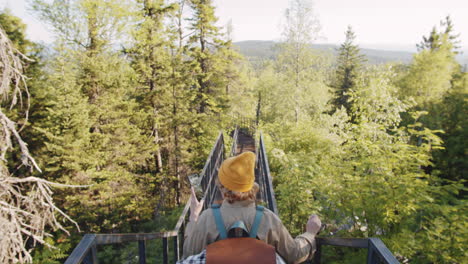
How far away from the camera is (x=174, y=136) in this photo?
56.7ft

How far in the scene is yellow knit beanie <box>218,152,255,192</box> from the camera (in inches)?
74.7

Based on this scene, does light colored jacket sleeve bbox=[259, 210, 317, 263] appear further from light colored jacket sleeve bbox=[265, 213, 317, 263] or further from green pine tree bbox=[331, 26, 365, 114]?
green pine tree bbox=[331, 26, 365, 114]

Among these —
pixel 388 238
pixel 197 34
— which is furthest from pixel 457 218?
pixel 197 34

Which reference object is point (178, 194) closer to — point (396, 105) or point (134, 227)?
point (134, 227)

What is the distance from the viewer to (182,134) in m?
17.7

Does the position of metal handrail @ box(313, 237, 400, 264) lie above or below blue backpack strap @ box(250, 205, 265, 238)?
below

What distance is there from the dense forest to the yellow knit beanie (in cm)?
162

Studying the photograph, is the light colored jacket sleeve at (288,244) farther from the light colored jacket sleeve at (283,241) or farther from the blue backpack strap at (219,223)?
the blue backpack strap at (219,223)

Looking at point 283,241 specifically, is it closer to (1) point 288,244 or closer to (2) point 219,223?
(1) point 288,244

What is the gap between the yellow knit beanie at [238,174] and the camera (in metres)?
1.90

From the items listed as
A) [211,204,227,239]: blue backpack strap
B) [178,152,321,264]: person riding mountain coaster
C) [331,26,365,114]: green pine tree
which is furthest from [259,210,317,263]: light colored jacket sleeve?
[331,26,365,114]: green pine tree

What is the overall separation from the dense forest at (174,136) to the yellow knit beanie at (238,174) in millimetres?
1619

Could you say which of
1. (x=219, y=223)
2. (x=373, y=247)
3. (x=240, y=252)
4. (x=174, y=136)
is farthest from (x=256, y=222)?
(x=174, y=136)

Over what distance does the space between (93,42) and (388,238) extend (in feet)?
40.3
